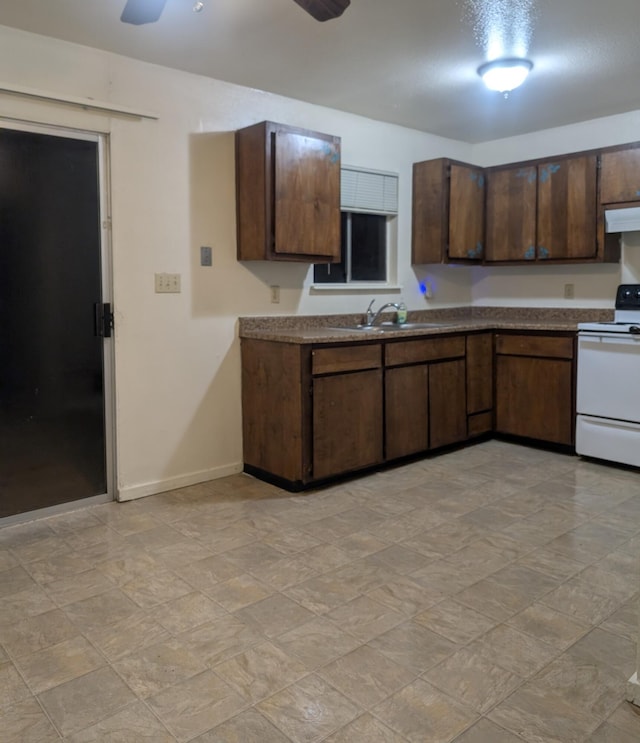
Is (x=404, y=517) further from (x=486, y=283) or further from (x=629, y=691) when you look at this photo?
(x=486, y=283)

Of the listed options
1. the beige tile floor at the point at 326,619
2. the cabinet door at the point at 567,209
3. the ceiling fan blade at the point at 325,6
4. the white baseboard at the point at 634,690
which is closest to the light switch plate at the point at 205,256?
the beige tile floor at the point at 326,619

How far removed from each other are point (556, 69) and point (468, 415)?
228 centimetres

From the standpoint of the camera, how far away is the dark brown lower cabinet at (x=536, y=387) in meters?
4.26

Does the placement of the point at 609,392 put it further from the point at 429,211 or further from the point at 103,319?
the point at 103,319

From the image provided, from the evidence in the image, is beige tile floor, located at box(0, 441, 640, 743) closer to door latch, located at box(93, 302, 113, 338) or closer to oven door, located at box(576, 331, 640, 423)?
oven door, located at box(576, 331, 640, 423)

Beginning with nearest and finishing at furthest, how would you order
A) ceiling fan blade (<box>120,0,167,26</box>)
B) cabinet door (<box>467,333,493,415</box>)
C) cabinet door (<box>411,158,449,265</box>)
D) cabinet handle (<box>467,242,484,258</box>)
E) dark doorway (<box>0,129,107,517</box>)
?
ceiling fan blade (<box>120,0,167,26</box>), dark doorway (<box>0,129,107,517</box>), cabinet door (<box>467,333,493,415</box>), cabinet door (<box>411,158,449,265</box>), cabinet handle (<box>467,242,484,258</box>)

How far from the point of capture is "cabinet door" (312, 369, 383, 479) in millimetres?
3514

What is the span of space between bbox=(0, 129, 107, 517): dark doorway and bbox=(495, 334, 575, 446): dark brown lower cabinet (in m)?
2.86

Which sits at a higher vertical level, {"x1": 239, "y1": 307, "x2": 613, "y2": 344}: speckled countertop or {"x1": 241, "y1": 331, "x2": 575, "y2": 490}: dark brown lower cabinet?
{"x1": 239, "y1": 307, "x2": 613, "y2": 344}: speckled countertop

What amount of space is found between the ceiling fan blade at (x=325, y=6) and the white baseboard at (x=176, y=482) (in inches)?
99.8

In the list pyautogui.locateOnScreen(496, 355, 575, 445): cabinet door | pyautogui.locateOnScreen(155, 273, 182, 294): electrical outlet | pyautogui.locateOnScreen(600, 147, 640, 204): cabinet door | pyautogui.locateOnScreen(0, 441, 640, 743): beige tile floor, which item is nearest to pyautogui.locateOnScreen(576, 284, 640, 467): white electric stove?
pyautogui.locateOnScreen(496, 355, 575, 445): cabinet door

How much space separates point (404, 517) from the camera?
3.14 m

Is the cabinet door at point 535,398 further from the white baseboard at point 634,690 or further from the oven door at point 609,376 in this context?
the white baseboard at point 634,690

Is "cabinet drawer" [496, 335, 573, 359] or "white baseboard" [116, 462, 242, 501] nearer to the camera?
"white baseboard" [116, 462, 242, 501]
